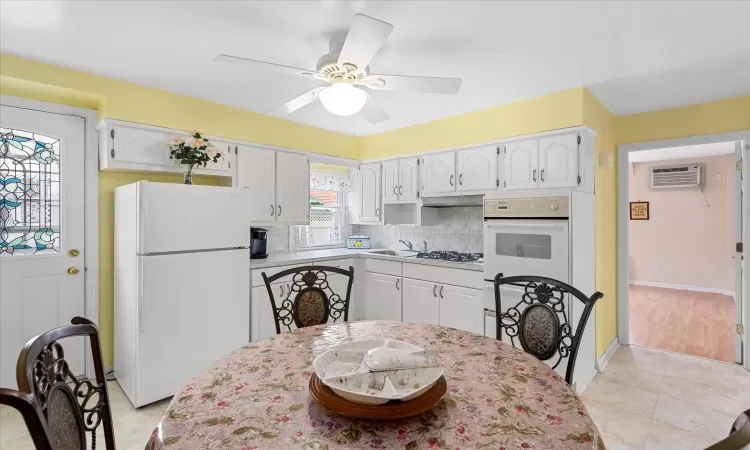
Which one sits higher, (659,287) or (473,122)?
(473,122)

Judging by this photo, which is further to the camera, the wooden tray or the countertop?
the countertop

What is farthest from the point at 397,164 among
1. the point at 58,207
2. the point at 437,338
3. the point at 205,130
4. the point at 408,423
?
the point at 408,423

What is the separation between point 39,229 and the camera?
2670mm

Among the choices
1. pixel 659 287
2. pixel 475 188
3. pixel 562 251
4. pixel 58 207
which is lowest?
pixel 659 287

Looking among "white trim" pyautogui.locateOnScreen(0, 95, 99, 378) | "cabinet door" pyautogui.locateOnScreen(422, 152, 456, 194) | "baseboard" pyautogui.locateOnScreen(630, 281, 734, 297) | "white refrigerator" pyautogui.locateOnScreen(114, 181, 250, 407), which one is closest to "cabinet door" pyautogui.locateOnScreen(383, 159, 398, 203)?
"cabinet door" pyautogui.locateOnScreen(422, 152, 456, 194)

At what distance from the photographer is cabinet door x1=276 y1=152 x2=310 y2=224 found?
363 cm

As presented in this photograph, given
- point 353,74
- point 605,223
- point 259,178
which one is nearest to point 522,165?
point 605,223

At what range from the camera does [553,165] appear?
2.87 m

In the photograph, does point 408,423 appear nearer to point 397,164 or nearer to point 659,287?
point 397,164

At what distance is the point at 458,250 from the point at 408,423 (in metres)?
3.14

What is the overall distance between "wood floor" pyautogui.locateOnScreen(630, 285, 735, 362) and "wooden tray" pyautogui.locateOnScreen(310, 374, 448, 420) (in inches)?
151

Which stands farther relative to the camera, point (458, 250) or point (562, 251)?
point (458, 250)

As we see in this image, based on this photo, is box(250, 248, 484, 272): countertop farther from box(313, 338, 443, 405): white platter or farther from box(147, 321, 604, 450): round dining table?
box(313, 338, 443, 405): white platter

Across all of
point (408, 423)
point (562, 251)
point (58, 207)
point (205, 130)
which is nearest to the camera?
point (408, 423)
